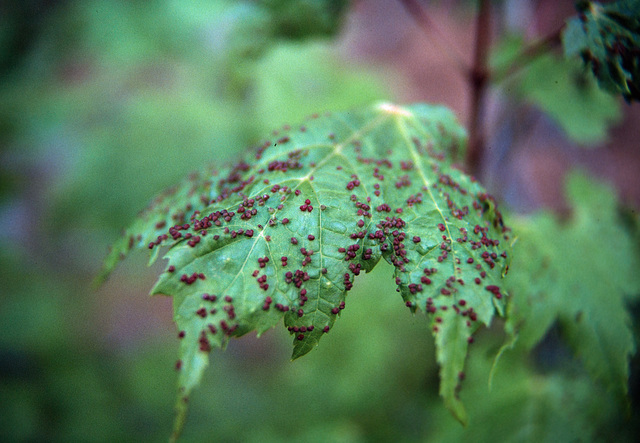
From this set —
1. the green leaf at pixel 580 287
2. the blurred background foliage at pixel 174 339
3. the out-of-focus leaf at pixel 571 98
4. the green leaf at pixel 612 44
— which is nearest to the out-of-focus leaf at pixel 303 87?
the blurred background foliage at pixel 174 339

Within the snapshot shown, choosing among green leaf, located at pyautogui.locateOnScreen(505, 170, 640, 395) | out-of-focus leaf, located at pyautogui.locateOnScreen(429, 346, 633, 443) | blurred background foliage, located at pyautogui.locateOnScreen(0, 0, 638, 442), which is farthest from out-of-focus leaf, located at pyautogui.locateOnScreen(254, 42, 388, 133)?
out-of-focus leaf, located at pyautogui.locateOnScreen(429, 346, 633, 443)

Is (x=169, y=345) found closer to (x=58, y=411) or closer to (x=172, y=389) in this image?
(x=172, y=389)

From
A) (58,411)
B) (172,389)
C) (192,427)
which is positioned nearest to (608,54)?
(192,427)

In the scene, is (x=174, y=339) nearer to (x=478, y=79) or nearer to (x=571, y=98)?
(x=478, y=79)

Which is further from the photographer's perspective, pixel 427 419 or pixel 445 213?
pixel 427 419

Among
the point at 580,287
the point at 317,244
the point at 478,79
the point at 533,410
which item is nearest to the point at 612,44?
the point at 478,79

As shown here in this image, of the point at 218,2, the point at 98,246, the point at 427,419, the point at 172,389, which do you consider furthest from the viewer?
the point at 98,246
